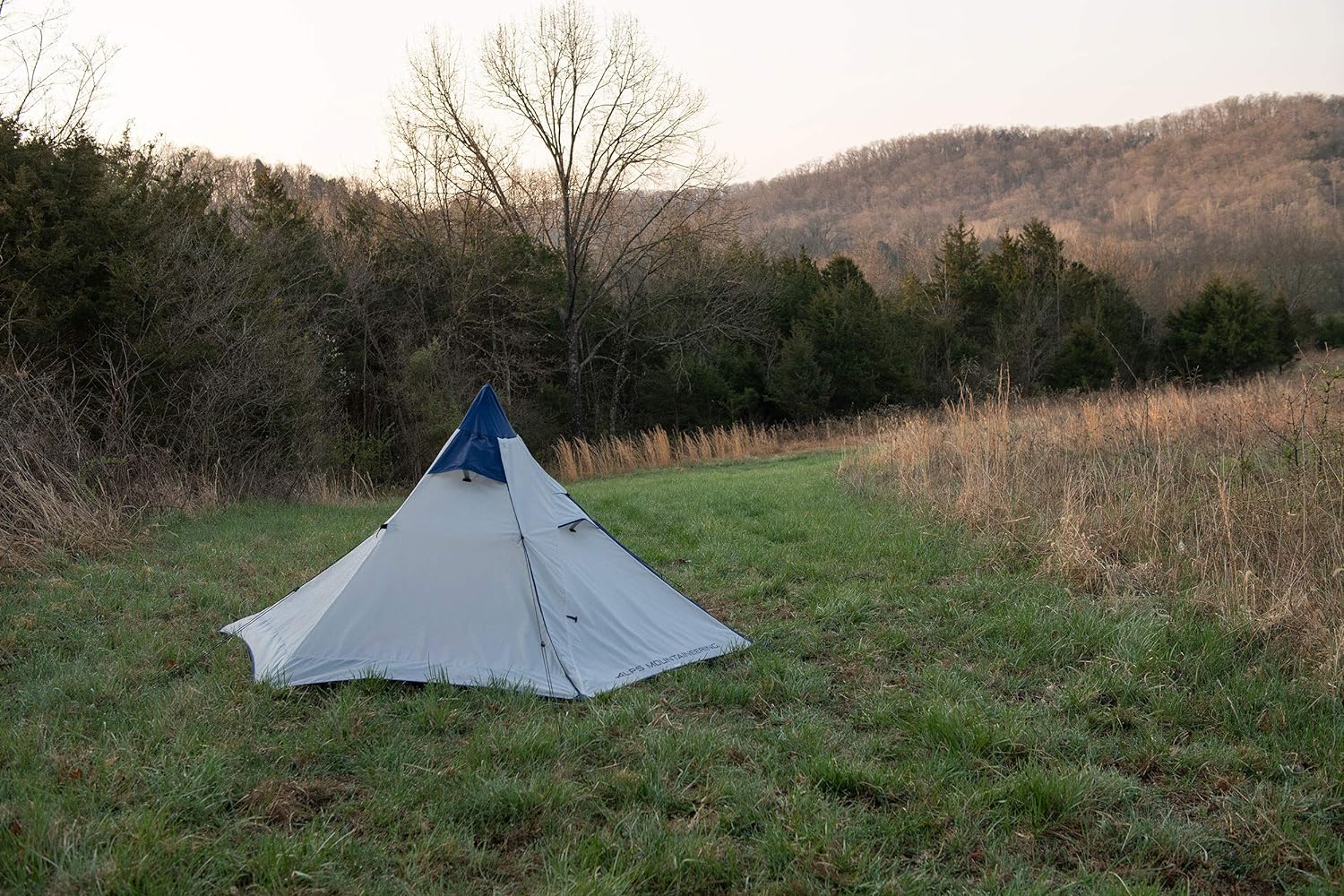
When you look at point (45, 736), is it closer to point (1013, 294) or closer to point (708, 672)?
point (708, 672)

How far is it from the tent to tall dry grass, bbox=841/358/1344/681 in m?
2.68

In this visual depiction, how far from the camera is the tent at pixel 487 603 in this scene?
4246 mm

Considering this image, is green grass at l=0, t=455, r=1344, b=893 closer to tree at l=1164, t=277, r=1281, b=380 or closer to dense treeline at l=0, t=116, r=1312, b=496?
dense treeline at l=0, t=116, r=1312, b=496

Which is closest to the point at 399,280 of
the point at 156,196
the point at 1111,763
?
the point at 156,196

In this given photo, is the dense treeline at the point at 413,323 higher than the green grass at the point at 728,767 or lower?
higher

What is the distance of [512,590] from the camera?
455 centimetres

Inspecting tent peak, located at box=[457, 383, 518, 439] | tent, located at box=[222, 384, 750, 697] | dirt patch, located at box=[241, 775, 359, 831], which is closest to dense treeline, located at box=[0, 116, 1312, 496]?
tent, located at box=[222, 384, 750, 697]

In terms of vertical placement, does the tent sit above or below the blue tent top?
below

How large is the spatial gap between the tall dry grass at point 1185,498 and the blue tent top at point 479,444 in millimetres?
3831

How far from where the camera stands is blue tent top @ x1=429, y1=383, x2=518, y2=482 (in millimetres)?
4855

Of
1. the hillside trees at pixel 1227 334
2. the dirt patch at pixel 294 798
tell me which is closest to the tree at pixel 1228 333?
the hillside trees at pixel 1227 334

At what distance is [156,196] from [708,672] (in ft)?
39.3

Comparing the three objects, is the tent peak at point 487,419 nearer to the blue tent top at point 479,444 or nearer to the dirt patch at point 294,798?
the blue tent top at point 479,444

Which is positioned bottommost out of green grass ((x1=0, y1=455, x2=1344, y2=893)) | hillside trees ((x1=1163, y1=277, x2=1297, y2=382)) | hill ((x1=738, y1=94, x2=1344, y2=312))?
green grass ((x1=0, y1=455, x2=1344, y2=893))
